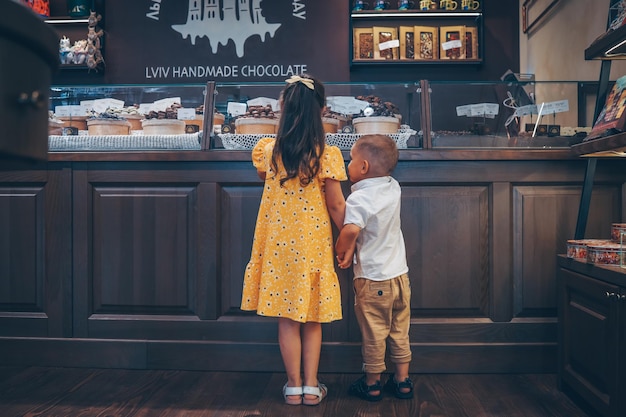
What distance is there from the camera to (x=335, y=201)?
7.00ft

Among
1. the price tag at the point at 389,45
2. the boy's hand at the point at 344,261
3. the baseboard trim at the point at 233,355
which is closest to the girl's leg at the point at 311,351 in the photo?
the boy's hand at the point at 344,261

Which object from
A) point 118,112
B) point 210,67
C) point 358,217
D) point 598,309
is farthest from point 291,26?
point 598,309

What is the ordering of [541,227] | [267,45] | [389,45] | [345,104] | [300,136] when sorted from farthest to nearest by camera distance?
1. [267,45]
2. [389,45]
3. [345,104]
4. [541,227]
5. [300,136]

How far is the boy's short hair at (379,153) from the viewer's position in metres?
2.13

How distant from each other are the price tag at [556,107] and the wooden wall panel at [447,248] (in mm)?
517

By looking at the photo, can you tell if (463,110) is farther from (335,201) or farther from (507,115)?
(335,201)

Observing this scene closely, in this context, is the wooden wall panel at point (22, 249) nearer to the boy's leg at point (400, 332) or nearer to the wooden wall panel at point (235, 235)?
the wooden wall panel at point (235, 235)

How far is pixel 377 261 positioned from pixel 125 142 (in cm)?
133

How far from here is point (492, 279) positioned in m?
2.49

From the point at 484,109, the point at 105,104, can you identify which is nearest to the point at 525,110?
the point at 484,109

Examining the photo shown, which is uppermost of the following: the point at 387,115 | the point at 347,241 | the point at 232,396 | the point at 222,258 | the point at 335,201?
the point at 387,115

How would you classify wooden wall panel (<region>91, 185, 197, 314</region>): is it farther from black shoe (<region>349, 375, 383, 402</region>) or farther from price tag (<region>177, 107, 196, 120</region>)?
black shoe (<region>349, 375, 383, 402</region>)

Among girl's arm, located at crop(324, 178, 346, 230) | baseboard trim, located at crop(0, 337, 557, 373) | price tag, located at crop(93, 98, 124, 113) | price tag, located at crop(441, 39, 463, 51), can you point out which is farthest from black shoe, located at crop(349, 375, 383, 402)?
price tag, located at crop(441, 39, 463, 51)

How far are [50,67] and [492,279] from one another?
2096 millimetres
